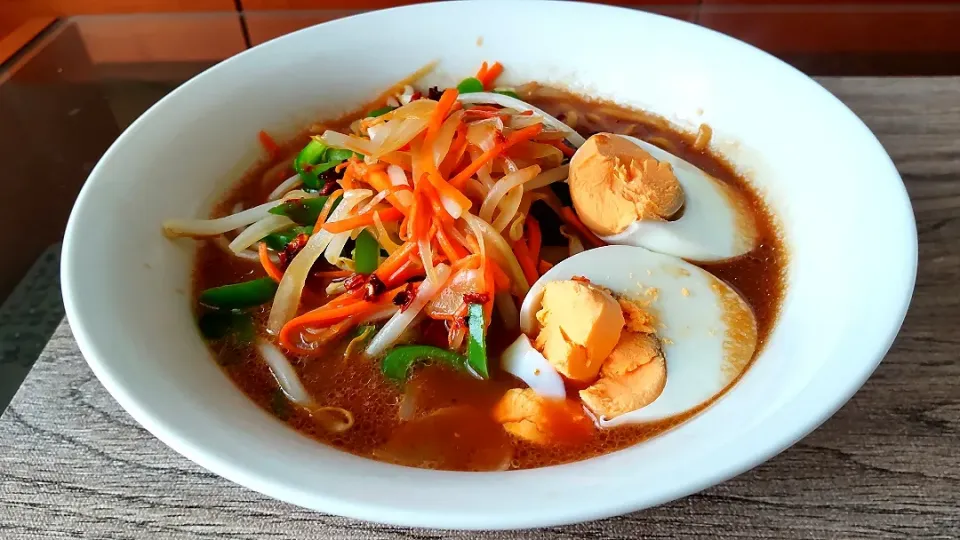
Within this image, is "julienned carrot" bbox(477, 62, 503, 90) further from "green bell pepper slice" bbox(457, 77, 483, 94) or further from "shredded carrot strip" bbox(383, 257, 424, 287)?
"shredded carrot strip" bbox(383, 257, 424, 287)

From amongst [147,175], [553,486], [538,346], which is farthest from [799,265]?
[147,175]

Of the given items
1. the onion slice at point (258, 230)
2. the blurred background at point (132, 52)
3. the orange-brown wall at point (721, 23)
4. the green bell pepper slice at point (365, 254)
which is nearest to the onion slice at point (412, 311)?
the green bell pepper slice at point (365, 254)

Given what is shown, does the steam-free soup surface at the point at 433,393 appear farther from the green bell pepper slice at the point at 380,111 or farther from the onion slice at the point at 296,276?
the green bell pepper slice at the point at 380,111

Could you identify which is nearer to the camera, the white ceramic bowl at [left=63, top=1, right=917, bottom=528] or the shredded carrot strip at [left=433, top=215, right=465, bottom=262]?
the white ceramic bowl at [left=63, top=1, right=917, bottom=528]

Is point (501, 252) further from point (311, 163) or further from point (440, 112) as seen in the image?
point (311, 163)

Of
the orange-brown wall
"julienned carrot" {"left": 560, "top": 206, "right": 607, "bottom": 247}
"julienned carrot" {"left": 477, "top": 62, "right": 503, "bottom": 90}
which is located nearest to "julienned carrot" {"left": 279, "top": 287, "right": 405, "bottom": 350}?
"julienned carrot" {"left": 560, "top": 206, "right": 607, "bottom": 247}

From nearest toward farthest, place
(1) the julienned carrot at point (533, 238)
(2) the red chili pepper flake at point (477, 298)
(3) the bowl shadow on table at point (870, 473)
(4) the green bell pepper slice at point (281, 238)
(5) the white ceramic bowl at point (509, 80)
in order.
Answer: (5) the white ceramic bowl at point (509, 80) → (3) the bowl shadow on table at point (870, 473) → (2) the red chili pepper flake at point (477, 298) → (1) the julienned carrot at point (533, 238) → (4) the green bell pepper slice at point (281, 238)
